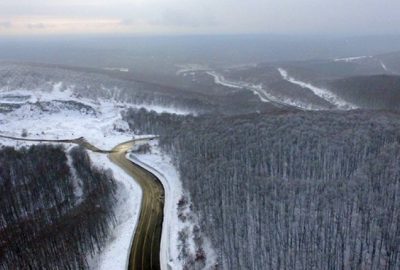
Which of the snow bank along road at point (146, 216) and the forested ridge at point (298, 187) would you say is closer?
the forested ridge at point (298, 187)

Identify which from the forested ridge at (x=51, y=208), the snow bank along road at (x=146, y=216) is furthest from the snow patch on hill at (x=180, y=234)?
the forested ridge at (x=51, y=208)

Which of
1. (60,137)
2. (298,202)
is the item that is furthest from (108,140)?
(298,202)

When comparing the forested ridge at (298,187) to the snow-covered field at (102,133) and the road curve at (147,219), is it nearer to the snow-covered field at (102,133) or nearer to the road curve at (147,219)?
the snow-covered field at (102,133)

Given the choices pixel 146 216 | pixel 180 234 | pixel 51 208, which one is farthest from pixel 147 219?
pixel 51 208

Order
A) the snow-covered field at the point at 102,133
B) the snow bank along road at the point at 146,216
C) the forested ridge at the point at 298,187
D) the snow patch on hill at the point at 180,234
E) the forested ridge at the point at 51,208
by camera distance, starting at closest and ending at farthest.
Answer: the forested ridge at the point at 298,187 → the snow patch on hill at the point at 180,234 → the forested ridge at the point at 51,208 → the snow bank along road at the point at 146,216 → the snow-covered field at the point at 102,133

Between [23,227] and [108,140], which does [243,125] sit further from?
[23,227]

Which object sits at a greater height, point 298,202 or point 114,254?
point 298,202

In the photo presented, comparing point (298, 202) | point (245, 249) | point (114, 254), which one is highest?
point (298, 202)
